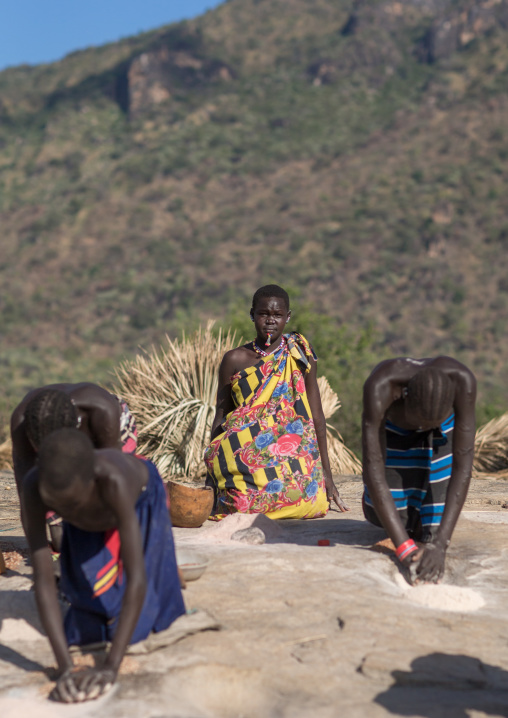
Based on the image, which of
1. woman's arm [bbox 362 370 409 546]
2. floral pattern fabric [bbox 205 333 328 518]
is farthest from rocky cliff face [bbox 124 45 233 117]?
woman's arm [bbox 362 370 409 546]

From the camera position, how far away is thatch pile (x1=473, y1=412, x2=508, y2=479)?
24.0ft

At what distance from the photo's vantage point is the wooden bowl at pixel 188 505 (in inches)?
169

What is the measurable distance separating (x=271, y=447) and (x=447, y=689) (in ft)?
7.35

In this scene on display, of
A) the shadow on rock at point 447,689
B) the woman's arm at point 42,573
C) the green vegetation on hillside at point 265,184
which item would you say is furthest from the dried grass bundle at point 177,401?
the green vegetation on hillside at point 265,184

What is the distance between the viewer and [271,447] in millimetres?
4695

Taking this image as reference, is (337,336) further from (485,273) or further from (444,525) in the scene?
(485,273)

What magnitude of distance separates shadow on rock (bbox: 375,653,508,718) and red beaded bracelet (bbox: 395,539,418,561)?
2.27 ft

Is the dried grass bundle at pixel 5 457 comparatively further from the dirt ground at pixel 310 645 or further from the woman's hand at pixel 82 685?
the woman's hand at pixel 82 685

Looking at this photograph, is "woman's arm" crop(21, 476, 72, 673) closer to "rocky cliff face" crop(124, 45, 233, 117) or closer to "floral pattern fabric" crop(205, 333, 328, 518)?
"floral pattern fabric" crop(205, 333, 328, 518)

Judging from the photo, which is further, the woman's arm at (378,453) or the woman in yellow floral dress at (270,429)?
the woman in yellow floral dress at (270,429)

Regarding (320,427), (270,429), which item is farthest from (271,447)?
(320,427)

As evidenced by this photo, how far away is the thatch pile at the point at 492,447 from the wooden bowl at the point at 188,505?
3.59 m

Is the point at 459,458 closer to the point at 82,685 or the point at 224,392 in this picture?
the point at 224,392

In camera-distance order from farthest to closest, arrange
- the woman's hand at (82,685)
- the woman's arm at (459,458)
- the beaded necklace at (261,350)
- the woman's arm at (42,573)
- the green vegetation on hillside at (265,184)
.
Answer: the green vegetation on hillside at (265,184) → the beaded necklace at (261,350) → the woman's arm at (459,458) → the woman's arm at (42,573) → the woman's hand at (82,685)
